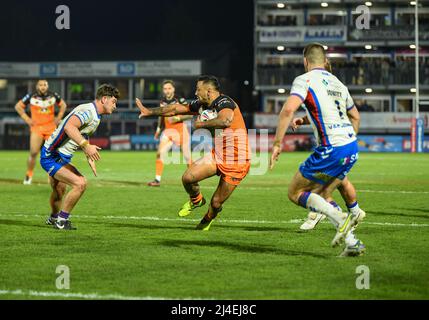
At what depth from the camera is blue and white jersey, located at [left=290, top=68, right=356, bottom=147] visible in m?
9.26

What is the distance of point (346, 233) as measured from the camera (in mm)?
9133

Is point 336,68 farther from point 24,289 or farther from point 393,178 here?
point 24,289

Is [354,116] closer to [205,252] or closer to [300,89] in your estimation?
[300,89]

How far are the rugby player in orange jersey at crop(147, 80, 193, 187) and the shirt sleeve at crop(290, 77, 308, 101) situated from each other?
12.2 metres

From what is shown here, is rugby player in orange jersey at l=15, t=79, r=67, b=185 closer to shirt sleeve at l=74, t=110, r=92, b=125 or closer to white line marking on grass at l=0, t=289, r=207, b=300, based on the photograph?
shirt sleeve at l=74, t=110, r=92, b=125

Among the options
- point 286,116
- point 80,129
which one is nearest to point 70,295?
point 286,116

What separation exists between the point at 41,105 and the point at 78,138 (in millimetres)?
11214

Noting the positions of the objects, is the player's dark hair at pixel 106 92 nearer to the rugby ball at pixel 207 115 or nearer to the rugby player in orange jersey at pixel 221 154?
the rugby player in orange jersey at pixel 221 154

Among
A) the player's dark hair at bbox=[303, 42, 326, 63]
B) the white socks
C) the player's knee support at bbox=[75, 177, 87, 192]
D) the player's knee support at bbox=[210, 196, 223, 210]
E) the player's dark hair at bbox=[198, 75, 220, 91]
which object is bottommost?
the player's knee support at bbox=[210, 196, 223, 210]

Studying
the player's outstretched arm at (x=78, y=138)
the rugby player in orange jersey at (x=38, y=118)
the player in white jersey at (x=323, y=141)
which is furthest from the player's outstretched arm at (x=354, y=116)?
the rugby player in orange jersey at (x=38, y=118)

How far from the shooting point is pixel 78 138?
11.7 m

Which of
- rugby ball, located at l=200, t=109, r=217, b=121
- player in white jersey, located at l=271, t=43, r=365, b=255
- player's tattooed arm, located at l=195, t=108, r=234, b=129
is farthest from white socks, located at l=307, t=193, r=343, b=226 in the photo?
rugby ball, located at l=200, t=109, r=217, b=121

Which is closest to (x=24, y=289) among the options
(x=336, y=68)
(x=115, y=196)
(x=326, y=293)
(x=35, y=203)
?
(x=326, y=293)
